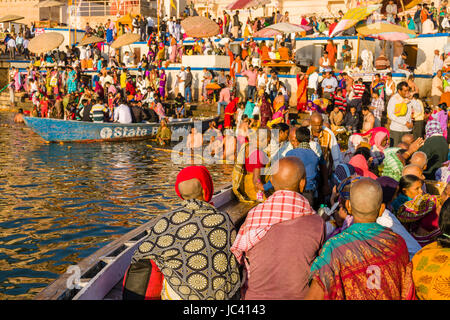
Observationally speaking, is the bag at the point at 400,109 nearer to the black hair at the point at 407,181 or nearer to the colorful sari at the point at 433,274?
the black hair at the point at 407,181

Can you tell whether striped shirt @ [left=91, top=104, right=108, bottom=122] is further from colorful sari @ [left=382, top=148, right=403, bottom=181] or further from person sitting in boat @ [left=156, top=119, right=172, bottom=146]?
colorful sari @ [left=382, top=148, right=403, bottom=181]

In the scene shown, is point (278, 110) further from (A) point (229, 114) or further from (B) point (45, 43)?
(B) point (45, 43)

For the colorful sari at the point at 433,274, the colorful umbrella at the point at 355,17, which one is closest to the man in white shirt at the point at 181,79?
the colorful umbrella at the point at 355,17

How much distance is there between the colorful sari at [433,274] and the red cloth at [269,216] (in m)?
0.88

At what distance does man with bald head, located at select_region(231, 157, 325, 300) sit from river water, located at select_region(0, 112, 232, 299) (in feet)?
13.1

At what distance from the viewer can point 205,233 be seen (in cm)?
340

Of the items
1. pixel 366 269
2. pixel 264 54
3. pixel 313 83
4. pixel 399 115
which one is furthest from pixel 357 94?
pixel 366 269

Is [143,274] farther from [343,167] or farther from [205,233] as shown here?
[343,167]

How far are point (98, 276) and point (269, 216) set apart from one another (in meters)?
1.60

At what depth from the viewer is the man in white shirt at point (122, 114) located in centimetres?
1878

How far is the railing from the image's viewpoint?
42906mm

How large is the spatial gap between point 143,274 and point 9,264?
15.4 feet

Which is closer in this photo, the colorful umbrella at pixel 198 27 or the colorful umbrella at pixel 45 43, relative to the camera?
the colorful umbrella at pixel 45 43

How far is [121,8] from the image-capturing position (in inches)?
1743
